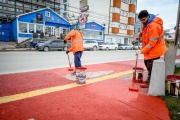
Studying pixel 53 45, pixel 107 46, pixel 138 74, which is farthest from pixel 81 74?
pixel 107 46

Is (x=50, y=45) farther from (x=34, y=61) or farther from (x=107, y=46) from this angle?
(x=107, y=46)

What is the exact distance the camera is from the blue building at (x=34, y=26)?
86.8 feet

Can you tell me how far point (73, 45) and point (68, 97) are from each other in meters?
2.32

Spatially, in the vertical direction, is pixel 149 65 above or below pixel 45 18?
below

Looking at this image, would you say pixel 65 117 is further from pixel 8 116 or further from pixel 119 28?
pixel 119 28

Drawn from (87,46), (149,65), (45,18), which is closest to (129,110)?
(149,65)

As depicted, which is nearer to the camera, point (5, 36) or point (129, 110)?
point (129, 110)

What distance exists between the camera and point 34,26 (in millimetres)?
27734

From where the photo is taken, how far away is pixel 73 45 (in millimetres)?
5422

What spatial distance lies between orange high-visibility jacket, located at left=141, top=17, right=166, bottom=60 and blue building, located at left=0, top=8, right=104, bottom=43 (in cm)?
2585

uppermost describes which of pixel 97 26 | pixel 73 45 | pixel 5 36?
pixel 97 26

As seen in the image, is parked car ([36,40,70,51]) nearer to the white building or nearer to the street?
the street

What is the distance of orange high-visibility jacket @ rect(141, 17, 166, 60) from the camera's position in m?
3.99

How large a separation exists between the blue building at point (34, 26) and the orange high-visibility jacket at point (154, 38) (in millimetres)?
25854
